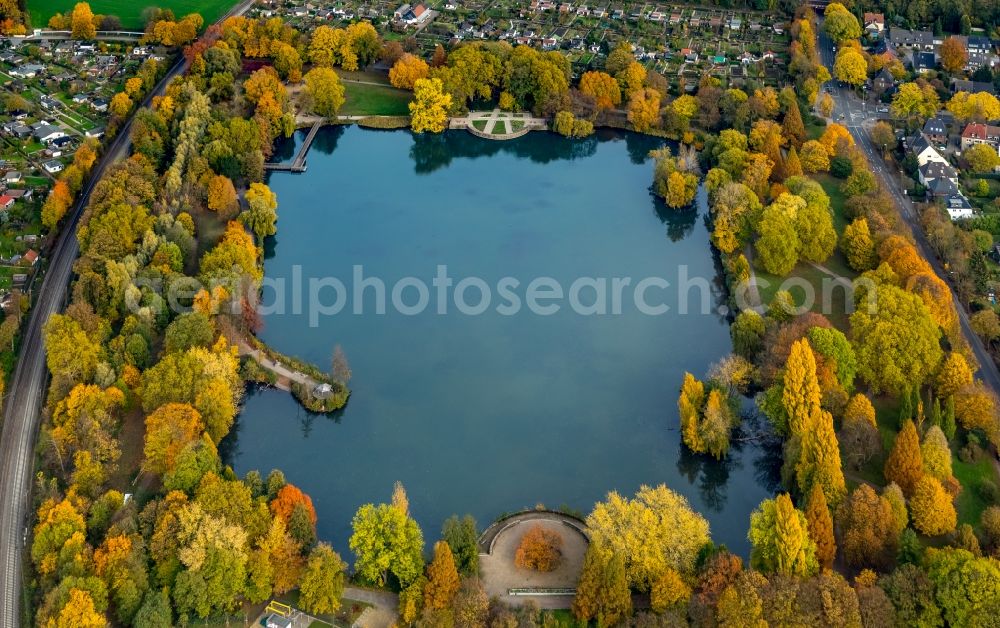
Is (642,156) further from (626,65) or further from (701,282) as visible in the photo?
(701,282)

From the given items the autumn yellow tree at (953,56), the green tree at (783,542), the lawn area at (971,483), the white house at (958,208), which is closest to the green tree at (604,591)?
the green tree at (783,542)

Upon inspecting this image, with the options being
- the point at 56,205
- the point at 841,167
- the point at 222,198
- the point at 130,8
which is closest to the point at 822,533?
the point at 841,167

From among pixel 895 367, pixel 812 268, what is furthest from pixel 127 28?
pixel 895 367

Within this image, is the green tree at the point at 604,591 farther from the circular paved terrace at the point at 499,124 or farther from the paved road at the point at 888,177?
the circular paved terrace at the point at 499,124

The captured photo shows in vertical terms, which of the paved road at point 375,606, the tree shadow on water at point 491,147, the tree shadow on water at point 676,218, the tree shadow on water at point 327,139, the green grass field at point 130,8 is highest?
the green grass field at point 130,8

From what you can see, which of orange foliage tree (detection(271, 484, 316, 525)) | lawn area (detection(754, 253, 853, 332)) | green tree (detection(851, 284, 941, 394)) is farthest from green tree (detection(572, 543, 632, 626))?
lawn area (detection(754, 253, 853, 332))
